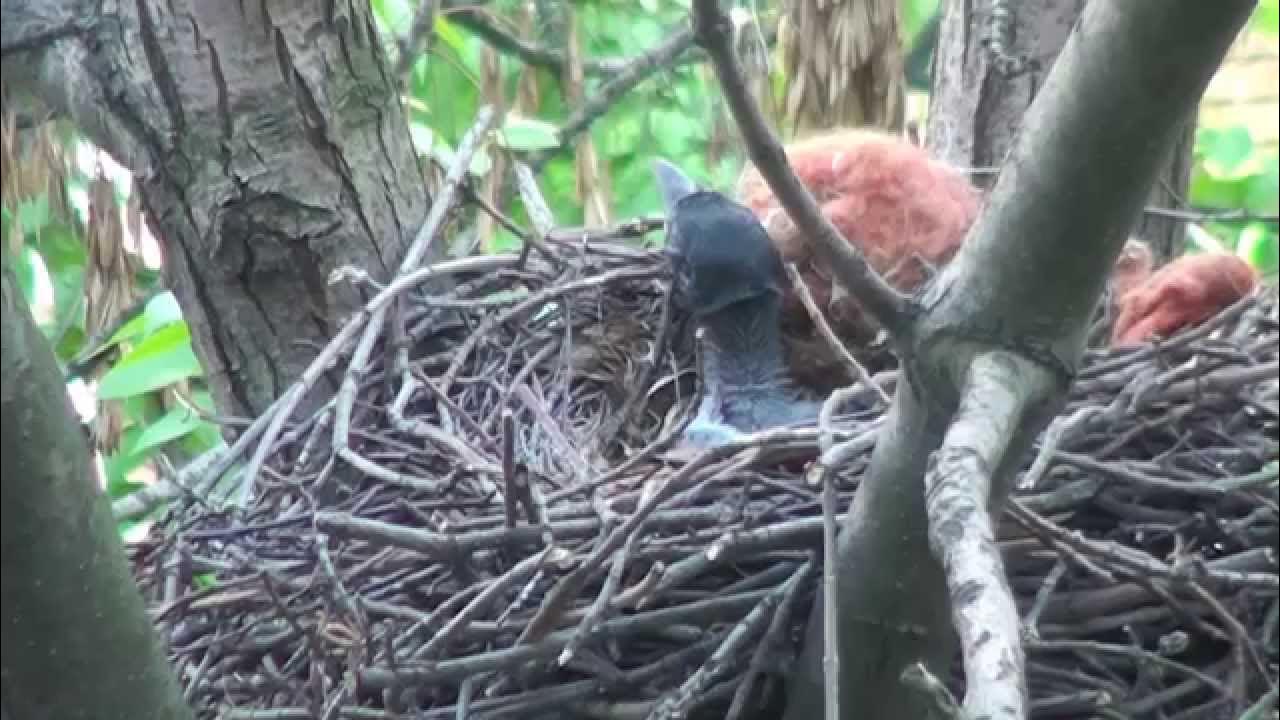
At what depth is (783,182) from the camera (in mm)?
797

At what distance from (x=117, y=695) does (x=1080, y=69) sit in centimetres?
49

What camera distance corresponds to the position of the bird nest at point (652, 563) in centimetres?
96

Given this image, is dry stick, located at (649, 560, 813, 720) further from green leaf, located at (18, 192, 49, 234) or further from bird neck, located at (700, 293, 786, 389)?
green leaf, located at (18, 192, 49, 234)

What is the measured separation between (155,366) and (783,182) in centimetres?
88

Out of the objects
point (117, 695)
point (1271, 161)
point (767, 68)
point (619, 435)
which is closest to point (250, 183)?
point (619, 435)

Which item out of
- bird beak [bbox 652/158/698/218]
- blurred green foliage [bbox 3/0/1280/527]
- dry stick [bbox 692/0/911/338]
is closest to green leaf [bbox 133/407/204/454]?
blurred green foliage [bbox 3/0/1280/527]

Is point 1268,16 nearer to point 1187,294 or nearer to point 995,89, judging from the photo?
point 995,89

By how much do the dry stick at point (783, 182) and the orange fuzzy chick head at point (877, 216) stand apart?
0.52 metres

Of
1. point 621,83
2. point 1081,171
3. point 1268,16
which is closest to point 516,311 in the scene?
point 1081,171

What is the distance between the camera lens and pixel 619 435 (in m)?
1.39

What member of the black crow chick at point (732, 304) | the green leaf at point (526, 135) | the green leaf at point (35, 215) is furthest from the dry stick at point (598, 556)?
the green leaf at point (526, 135)

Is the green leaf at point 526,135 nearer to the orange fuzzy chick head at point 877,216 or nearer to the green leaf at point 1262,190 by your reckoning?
the orange fuzzy chick head at point 877,216

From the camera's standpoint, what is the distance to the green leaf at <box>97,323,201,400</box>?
1.50m

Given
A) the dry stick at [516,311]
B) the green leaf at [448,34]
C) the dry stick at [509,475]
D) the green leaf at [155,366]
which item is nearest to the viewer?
the dry stick at [509,475]
